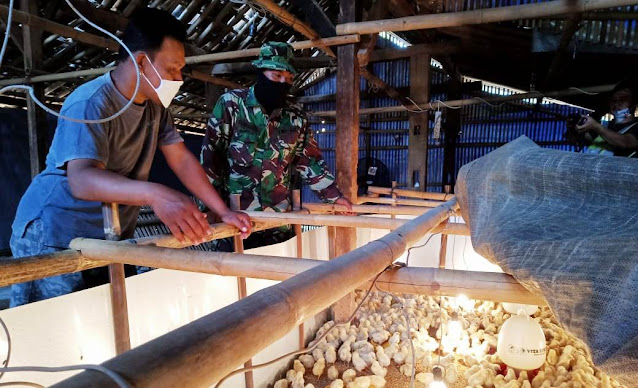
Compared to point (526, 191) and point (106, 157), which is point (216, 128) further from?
point (526, 191)

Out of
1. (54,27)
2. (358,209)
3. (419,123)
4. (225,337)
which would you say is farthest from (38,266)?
(419,123)

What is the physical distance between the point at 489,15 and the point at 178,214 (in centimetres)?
247

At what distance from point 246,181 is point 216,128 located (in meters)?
0.42

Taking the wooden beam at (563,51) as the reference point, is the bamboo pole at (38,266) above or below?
below

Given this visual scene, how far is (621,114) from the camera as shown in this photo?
3.22 meters

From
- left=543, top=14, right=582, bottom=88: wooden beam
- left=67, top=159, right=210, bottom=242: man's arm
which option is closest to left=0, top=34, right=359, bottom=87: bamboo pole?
left=67, top=159, right=210, bottom=242: man's arm

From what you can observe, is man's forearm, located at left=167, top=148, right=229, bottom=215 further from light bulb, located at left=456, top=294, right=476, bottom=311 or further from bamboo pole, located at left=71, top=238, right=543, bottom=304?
light bulb, located at left=456, top=294, right=476, bottom=311

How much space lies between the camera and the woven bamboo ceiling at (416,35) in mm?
3809

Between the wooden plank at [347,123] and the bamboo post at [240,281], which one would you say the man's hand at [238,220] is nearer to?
the bamboo post at [240,281]

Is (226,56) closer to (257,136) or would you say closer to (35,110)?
(257,136)

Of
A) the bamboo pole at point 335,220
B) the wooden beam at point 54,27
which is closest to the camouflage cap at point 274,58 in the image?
the bamboo pole at point 335,220

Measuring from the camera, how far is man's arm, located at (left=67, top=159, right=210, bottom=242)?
3.83 ft

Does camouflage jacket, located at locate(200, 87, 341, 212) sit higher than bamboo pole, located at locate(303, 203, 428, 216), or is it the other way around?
camouflage jacket, located at locate(200, 87, 341, 212)

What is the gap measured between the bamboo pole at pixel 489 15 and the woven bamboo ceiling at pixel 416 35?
0.50 m
